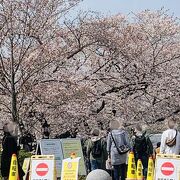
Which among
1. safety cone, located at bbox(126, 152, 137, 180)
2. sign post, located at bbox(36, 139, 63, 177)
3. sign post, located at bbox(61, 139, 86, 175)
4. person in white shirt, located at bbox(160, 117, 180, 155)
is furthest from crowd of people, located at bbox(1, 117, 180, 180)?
safety cone, located at bbox(126, 152, 137, 180)

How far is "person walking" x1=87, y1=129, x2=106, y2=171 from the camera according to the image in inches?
512

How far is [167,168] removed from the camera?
30.1 feet

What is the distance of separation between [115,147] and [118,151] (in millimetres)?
121

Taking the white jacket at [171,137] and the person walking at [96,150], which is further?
the person walking at [96,150]

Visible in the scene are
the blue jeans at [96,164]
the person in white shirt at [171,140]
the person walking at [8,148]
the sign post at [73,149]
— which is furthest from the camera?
the blue jeans at [96,164]

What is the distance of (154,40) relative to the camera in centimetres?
2550

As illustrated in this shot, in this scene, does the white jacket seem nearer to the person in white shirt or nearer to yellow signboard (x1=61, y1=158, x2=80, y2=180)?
the person in white shirt

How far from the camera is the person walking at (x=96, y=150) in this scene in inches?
512

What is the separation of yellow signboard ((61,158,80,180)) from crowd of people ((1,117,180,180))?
86 cm

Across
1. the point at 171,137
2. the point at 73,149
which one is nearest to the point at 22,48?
the point at 73,149

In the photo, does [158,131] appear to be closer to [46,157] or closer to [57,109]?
[57,109]

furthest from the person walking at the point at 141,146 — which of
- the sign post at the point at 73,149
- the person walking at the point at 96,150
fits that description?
the sign post at the point at 73,149

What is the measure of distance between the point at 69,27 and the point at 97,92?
295cm

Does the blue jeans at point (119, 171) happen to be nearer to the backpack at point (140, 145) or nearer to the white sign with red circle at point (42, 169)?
the backpack at point (140, 145)
